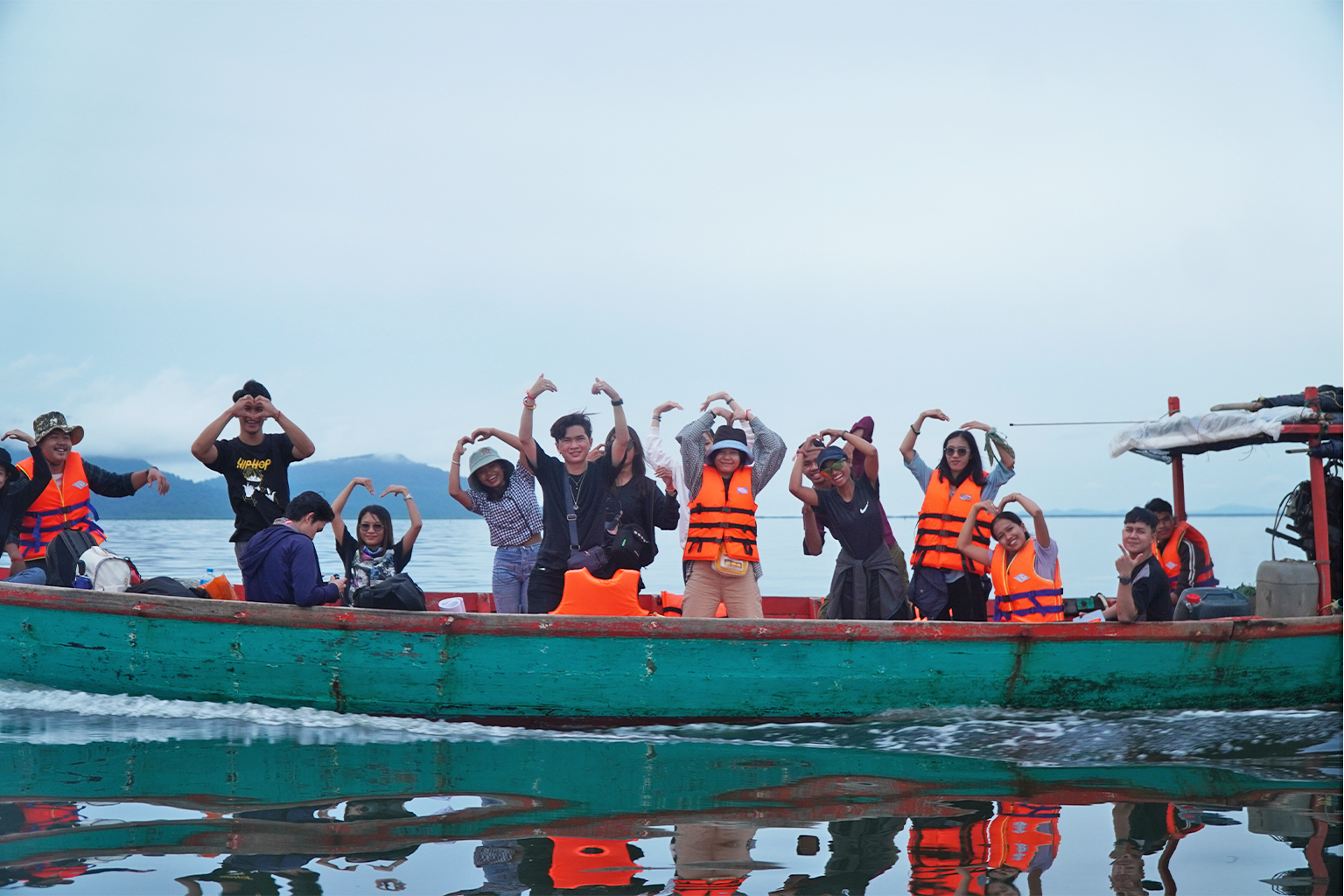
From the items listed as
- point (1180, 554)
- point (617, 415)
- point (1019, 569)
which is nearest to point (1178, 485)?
point (1180, 554)

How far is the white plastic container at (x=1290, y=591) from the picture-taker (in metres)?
7.30

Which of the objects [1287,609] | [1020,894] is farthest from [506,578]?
[1287,609]

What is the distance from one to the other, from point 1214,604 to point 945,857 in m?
3.76

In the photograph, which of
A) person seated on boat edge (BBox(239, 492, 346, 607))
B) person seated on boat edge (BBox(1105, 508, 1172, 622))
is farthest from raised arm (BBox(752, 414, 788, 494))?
person seated on boat edge (BBox(239, 492, 346, 607))

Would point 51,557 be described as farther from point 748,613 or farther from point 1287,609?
point 1287,609

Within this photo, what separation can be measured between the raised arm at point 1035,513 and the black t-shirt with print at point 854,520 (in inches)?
33.2

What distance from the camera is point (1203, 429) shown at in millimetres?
7891

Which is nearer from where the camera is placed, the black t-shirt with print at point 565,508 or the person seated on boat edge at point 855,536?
the black t-shirt with print at point 565,508

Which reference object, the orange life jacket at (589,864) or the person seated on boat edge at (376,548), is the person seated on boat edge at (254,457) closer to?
the person seated on boat edge at (376,548)

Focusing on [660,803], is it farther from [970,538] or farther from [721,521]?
[970,538]

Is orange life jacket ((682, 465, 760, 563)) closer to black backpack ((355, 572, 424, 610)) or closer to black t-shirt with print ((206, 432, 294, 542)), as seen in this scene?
black backpack ((355, 572, 424, 610))

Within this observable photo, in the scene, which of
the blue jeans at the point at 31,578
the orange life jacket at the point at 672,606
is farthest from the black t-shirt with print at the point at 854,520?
the blue jeans at the point at 31,578

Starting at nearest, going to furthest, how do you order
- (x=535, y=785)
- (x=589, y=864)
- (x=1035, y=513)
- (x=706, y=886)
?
(x=706, y=886) → (x=589, y=864) → (x=535, y=785) → (x=1035, y=513)

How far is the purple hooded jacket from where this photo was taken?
648 cm
